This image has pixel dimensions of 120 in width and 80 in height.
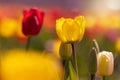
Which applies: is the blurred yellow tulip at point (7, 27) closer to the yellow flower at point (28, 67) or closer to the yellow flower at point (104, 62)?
the yellow flower at point (28, 67)

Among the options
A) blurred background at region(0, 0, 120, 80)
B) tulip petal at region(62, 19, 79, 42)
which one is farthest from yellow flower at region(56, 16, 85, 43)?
blurred background at region(0, 0, 120, 80)

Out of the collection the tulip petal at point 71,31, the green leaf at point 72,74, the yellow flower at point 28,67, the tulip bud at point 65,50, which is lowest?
the green leaf at point 72,74

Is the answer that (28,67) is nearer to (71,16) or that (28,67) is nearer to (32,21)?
(32,21)

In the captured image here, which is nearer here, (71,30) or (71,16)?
(71,30)

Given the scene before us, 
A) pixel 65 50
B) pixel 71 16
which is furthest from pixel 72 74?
pixel 71 16

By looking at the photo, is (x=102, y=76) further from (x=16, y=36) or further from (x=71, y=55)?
(x=16, y=36)

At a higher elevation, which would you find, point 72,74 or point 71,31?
point 71,31

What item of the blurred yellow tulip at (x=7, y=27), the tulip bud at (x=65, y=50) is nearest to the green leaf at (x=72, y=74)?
the tulip bud at (x=65, y=50)
